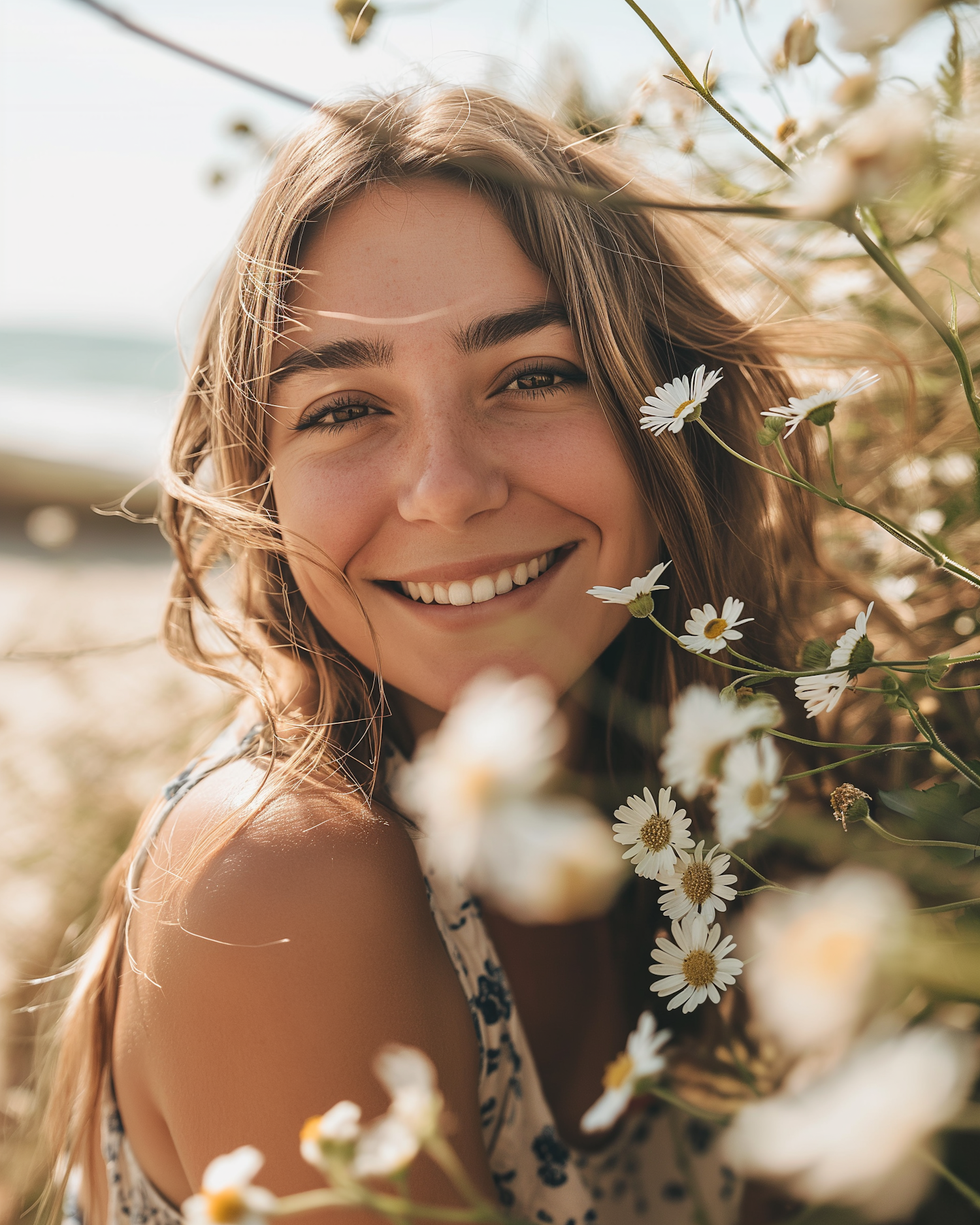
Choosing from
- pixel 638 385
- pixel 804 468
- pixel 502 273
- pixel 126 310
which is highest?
pixel 502 273

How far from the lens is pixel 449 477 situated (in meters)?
0.74

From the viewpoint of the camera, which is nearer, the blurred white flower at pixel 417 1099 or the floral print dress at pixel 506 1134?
the blurred white flower at pixel 417 1099

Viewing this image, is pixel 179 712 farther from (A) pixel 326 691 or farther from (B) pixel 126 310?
(B) pixel 126 310

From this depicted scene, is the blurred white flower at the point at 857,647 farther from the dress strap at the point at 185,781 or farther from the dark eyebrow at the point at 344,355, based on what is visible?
the dress strap at the point at 185,781

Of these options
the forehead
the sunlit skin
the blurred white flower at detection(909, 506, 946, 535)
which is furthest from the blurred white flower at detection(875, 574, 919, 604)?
the forehead

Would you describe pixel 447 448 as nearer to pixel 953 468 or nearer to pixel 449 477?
pixel 449 477

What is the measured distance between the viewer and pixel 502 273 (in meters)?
0.79

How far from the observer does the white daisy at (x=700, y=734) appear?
364 millimetres

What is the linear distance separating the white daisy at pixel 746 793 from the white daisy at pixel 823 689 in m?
0.11

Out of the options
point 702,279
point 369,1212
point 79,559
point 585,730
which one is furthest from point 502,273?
point 79,559

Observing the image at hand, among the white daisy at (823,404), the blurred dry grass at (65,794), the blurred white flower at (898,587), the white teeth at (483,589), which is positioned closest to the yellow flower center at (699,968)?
the white daisy at (823,404)

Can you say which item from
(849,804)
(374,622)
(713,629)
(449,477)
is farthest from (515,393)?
(849,804)

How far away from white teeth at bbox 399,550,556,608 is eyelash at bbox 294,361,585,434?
0.51 ft

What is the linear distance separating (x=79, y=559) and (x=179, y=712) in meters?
3.67
